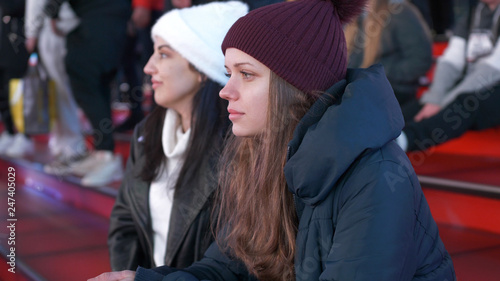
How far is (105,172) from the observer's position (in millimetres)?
3236

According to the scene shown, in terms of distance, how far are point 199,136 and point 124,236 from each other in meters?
0.45

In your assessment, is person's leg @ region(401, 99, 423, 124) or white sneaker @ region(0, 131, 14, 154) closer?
person's leg @ region(401, 99, 423, 124)

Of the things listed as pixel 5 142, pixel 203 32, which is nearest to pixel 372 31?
pixel 203 32

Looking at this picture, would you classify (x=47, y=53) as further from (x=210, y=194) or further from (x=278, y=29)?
(x=278, y=29)

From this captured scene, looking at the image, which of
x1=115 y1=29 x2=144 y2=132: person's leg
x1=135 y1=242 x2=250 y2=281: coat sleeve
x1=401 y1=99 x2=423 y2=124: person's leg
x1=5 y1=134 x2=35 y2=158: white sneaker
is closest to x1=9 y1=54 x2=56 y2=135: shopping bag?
x1=115 y1=29 x2=144 y2=132: person's leg

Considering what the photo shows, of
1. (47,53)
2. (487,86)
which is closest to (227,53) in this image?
(487,86)

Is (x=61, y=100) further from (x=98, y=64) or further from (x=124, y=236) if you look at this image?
(x=124, y=236)

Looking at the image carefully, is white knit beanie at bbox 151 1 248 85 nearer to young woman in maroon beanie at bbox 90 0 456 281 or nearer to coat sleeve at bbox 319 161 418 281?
young woman in maroon beanie at bbox 90 0 456 281

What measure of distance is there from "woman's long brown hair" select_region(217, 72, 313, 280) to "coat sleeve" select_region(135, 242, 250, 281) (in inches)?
3.7

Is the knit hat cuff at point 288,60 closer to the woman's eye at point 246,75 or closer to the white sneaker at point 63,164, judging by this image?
the woman's eye at point 246,75

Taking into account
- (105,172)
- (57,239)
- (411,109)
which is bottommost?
(57,239)

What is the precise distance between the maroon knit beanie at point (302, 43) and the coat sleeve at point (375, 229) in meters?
0.26

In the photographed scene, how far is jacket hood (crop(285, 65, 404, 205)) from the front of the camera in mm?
879

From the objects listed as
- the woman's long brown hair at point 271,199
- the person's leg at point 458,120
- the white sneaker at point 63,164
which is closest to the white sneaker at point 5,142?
the white sneaker at point 63,164
